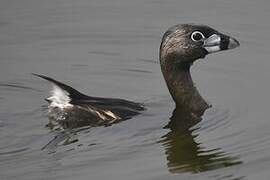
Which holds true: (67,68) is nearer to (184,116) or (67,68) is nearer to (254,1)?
(184,116)

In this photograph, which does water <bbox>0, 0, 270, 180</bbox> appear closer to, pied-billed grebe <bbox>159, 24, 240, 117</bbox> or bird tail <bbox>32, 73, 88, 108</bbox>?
pied-billed grebe <bbox>159, 24, 240, 117</bbox>

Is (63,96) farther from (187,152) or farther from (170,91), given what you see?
(170,91)

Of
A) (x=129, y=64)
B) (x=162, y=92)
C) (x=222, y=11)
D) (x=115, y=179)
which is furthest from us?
(x=222, y=11)

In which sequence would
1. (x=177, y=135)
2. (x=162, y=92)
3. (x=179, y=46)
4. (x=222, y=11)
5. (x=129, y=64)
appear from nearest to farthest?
(x=177, y=135)
(x=179, y=46)
(x=162, y=92)
(x=129, y=64)
(x=222, y=11)

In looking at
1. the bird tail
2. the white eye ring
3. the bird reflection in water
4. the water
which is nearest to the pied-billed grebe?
the white eye ring

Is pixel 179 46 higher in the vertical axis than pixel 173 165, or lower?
higher

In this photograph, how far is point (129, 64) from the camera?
617 inches

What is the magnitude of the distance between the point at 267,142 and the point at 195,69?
3.74 metres

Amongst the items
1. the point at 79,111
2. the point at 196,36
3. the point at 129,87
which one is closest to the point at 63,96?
the point at 79,111

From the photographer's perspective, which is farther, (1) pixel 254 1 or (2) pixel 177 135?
(1) pixel 254 1

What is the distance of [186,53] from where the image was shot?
13.3 metres

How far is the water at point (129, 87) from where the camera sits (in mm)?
11078

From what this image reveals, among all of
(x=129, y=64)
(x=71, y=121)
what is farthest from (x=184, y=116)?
(x=129, y=64)

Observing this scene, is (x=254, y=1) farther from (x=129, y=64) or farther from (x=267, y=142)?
(x=267, y=142)
